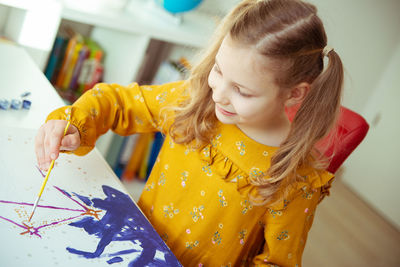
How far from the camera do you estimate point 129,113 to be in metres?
1.07

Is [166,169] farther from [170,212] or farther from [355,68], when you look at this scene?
[355,68]

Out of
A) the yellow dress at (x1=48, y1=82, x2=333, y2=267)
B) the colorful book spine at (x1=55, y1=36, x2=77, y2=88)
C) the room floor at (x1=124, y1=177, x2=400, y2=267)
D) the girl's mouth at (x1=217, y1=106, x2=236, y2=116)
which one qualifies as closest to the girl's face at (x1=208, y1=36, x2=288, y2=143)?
the girl's mouth at (x1=217, y1=106, x2=236, y2=116)

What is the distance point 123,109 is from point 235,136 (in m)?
0.29

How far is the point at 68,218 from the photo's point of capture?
0.77 metres

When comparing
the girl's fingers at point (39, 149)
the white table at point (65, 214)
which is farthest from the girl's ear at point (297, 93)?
the girl's fingers at point (39, 149)

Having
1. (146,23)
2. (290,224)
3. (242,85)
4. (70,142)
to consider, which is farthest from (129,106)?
(146,23)

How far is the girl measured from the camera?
840 millimetres

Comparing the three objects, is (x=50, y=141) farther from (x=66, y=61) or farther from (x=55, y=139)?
(x=66, y=61)

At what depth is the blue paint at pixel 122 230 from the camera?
0.75m

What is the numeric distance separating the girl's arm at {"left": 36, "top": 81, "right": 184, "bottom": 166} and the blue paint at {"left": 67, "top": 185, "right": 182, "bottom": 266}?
0.15 m

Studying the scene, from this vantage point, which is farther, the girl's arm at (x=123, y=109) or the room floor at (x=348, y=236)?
the room floor at (x=348, y=236)

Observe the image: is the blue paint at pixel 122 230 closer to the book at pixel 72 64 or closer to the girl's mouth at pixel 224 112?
the girl's mouth at pixel 224 112

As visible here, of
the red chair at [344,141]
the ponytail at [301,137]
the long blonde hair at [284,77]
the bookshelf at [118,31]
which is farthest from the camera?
the bookshelf at [118,31]

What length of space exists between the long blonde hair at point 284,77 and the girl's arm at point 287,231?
0.05 meters
